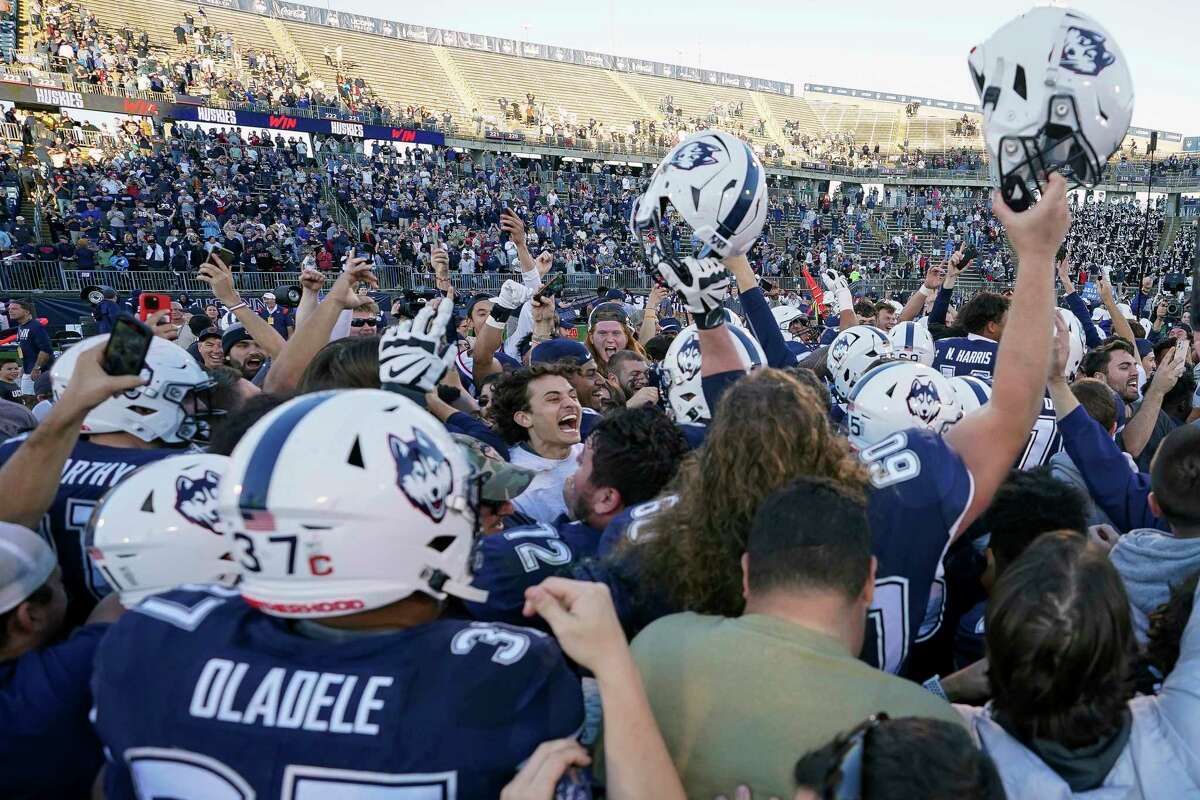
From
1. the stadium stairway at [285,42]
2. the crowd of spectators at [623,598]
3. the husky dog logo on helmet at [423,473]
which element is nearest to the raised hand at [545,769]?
the crowd of spectators at [623,598]

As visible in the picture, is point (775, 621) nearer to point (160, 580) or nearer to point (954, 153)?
point (160, 580)

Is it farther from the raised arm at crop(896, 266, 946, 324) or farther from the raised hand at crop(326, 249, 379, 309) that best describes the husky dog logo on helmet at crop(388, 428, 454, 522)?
→ the raised arm at crop(896, 266, 946, 324)

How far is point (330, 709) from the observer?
5.62ft

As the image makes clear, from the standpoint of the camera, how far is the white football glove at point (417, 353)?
349 centimetres

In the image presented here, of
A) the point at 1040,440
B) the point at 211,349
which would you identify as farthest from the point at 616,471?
the point at 211,349

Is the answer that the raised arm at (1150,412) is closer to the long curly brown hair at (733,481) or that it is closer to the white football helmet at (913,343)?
the white football helmet at (913,343)

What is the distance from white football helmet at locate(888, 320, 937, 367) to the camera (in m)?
6.19

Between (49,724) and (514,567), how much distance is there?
1224 millimetres

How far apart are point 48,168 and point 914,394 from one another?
99.5ft

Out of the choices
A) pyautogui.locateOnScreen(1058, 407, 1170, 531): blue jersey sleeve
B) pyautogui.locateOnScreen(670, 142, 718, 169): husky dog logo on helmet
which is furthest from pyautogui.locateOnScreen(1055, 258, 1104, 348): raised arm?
pyautogui.locateOnScreen(670, 142, 718, 169): husky dog logo on helmet

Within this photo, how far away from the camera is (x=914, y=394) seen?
3.72m

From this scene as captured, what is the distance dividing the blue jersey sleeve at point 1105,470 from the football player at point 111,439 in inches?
140

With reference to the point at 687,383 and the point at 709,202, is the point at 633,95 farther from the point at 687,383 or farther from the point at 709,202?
the point at 709,202

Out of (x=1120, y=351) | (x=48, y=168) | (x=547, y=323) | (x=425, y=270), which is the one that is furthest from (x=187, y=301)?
(x=1120, y=351)
